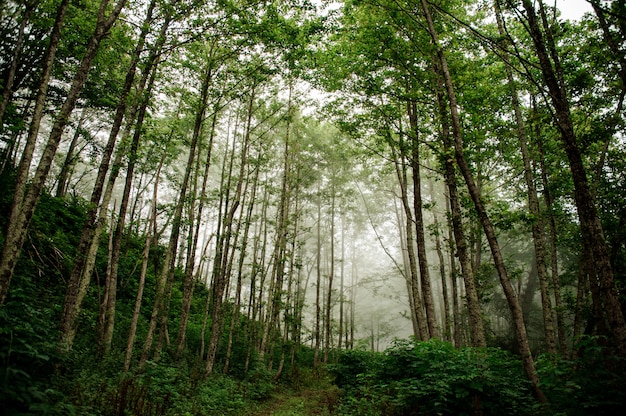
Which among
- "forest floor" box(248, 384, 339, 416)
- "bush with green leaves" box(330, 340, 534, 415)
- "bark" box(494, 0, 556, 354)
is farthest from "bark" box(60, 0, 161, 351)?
"bark" box(494, 0, 556, 354)

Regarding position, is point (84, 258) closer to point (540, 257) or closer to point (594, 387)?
point (594, 387)

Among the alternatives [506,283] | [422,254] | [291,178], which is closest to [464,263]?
[422,254]

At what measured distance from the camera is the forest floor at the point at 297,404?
7.97 m

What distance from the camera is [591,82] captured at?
7.21m

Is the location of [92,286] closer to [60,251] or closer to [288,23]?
[60,251]

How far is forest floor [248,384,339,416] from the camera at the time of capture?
7.97m

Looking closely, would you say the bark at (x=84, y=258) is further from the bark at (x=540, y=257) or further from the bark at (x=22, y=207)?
the bark at (x=540, y=257)

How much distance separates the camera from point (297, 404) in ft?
Answer: 29.9

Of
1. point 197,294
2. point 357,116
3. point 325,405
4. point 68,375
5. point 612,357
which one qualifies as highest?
point 357,116

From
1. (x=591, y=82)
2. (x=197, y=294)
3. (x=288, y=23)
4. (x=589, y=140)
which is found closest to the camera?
(x=589, y=140)

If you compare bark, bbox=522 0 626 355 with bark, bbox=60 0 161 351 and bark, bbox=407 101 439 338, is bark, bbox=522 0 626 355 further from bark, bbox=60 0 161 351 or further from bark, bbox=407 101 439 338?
bark, bbox=60 0 161 351

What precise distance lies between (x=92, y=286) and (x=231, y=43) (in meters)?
9.40

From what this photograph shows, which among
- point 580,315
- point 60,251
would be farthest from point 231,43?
point 580,315

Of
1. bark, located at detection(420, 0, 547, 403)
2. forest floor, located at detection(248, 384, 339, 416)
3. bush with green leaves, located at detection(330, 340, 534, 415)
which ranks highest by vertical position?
bark, located at detection(420, 0, 547, 403)
